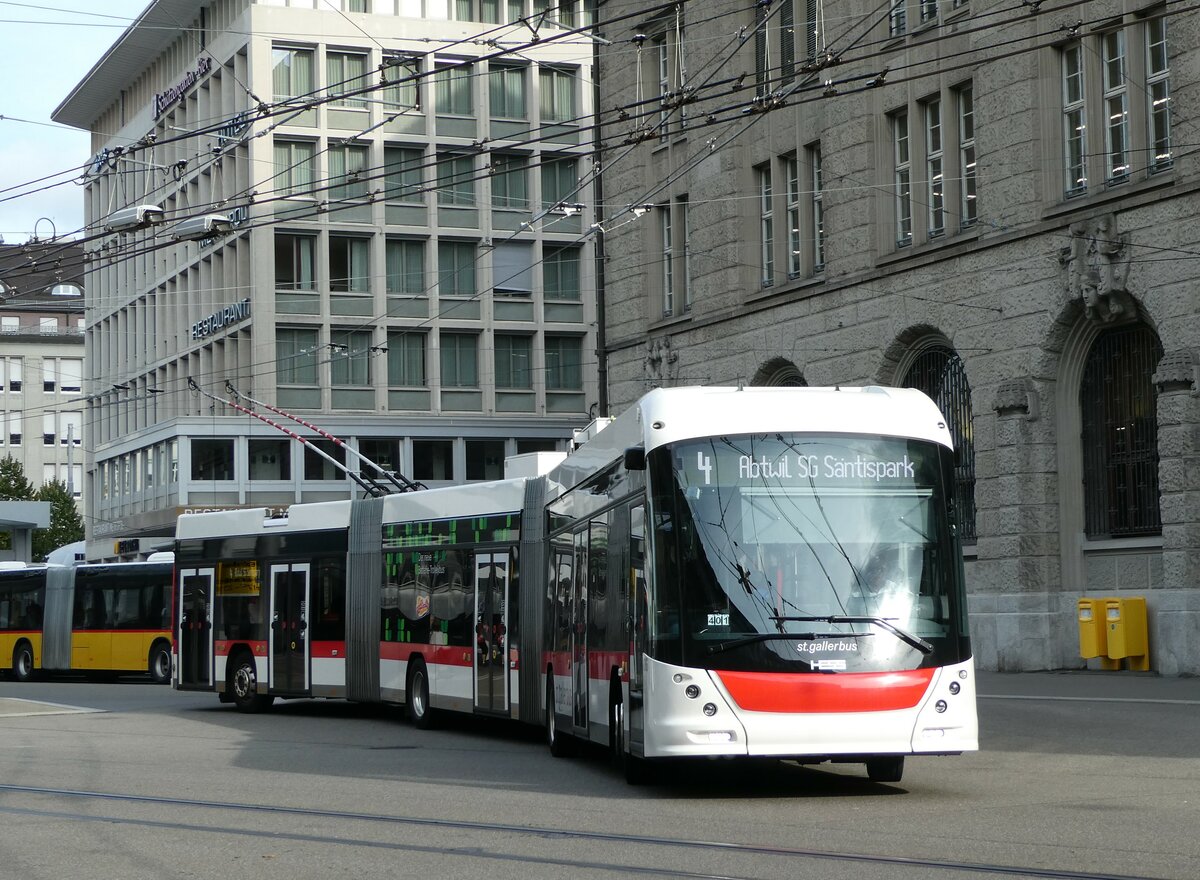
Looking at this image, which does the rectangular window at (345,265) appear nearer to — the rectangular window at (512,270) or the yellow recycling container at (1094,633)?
the rectangular window at (512,270)

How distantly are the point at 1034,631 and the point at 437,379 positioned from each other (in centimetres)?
3681

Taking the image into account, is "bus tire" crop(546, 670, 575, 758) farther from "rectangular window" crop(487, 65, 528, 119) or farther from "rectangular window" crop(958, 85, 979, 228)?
"rectangular window" crop(487, 65, 528, 119)

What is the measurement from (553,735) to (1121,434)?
14257mm

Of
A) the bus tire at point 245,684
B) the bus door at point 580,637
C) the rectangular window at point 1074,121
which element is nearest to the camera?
the bus door at point 580,637

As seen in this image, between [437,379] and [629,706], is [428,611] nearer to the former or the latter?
[629,706]

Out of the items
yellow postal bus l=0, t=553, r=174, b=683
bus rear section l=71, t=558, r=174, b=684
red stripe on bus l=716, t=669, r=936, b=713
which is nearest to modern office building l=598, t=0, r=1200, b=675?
red stripe on bus l=716, t=669, r=936, b=713

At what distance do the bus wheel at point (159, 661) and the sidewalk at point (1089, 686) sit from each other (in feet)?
57.9

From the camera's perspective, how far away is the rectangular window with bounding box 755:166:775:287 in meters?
36.5

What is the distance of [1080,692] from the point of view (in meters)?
24.4

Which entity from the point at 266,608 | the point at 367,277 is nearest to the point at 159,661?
the point at 266,608

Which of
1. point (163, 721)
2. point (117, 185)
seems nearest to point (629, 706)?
point (163, 721)

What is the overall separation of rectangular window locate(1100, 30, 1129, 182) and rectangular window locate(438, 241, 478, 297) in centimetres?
3751

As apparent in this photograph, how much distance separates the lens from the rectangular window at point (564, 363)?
65625 millimetres

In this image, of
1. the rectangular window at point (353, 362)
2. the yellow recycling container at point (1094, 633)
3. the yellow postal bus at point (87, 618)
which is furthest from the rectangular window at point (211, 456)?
the yellow recycling container at point (1094, 633)
